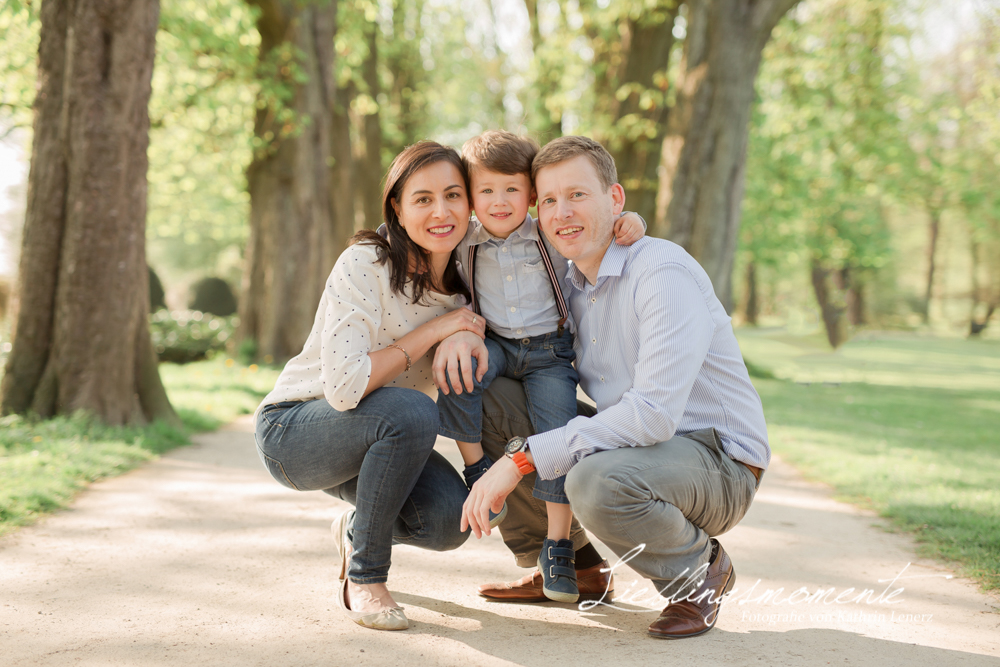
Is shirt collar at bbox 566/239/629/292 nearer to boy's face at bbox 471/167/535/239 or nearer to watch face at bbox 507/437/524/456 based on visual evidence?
boy's face at bbox 471/167/535/239

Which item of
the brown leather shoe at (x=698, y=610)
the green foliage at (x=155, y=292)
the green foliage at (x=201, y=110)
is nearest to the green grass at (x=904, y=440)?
the brown leather shoe at (x=698, y=610)

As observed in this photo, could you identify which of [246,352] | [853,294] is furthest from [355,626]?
[853,294]

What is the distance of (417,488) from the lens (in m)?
3.02

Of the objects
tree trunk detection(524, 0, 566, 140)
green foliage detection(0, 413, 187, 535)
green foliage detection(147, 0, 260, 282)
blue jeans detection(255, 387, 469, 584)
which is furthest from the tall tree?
blue jeans detection(255, 387, 469, 584)

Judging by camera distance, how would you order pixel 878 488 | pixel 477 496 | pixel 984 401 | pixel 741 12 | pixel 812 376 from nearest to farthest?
pixel 477 496, pixel 878 488, pixel 741 12, pixel 984 401, pixel 812 376

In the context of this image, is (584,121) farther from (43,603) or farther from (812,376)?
(43,603)

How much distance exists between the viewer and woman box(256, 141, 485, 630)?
2.76m

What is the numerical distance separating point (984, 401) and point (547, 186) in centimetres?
1158

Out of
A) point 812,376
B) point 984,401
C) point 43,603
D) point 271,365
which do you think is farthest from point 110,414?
point 812,376

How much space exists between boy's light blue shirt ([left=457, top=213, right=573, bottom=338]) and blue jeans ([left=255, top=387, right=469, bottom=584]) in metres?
0.54

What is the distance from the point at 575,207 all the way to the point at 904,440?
6.04 m

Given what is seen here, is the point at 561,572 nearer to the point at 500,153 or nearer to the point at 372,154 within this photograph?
the point at 500,153

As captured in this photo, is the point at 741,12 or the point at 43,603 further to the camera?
the point at 741,12

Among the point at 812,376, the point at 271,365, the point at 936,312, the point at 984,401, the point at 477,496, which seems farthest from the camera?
the point at 936,312
